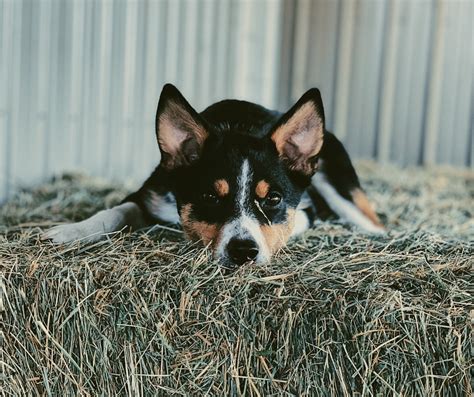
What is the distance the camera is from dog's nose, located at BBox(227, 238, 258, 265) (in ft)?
9.31

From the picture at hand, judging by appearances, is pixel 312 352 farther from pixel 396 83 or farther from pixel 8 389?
pixel 396 83

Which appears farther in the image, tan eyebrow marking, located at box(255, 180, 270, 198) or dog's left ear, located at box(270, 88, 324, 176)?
dog's left ear, located at box(270, 88, 324, 176)

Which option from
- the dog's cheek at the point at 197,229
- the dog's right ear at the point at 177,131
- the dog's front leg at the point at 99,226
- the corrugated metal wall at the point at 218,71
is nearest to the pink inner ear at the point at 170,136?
the dog's right ear at the point at 177,131

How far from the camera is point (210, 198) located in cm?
310

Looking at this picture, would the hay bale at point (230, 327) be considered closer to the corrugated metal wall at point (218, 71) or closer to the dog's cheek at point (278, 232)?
the dog's cheek at point (278, 232)

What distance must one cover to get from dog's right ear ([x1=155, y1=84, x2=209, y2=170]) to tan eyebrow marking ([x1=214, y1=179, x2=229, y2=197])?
0.30 metres

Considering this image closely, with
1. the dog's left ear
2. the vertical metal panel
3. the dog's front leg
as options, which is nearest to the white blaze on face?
the dog's left ear

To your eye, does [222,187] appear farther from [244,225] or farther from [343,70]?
[343,70]

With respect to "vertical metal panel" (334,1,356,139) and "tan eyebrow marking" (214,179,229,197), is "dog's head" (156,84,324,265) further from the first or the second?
"vertical metal panel" (334,1,356,139)

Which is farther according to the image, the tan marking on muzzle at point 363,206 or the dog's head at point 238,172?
the tan marking on muzzle at point 363,206

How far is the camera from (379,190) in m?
6.09

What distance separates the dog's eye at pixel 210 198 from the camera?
3.08 m

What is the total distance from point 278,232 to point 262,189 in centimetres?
21

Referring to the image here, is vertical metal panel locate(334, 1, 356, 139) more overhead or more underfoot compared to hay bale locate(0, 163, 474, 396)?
more overhead
